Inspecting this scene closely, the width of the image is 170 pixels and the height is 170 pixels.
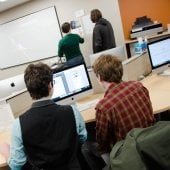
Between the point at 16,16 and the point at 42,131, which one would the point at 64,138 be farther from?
the point at 16,16

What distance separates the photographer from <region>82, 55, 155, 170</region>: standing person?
1719 mm

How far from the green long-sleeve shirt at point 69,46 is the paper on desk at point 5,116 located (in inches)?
90.0

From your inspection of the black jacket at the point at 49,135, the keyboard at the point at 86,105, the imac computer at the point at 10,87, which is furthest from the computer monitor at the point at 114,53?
the black jacket at the point at 49,135

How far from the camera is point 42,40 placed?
6461mm

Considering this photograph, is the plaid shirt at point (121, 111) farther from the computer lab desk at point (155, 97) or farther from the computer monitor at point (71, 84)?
the computer monitor at point (71, 84)

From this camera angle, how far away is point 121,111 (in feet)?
5.64

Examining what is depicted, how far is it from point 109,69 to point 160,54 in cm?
128

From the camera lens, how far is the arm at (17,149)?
1571 millimetres

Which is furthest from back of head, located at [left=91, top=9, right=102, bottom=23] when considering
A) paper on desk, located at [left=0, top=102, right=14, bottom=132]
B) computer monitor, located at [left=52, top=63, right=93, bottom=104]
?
paper on desk, located at [left=0, top=102, right=14, bottom=132]

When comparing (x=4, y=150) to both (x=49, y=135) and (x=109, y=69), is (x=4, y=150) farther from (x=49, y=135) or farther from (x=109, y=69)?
(x=109, y=69)

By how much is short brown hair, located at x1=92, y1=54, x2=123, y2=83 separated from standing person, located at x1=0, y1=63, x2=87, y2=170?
1.20ft

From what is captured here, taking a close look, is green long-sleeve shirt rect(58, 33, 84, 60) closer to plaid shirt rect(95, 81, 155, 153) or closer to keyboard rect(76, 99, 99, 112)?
keyboard rect(76, 99, 99, 112)

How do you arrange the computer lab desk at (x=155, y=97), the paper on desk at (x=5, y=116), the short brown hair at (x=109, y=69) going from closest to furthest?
the short brown hair at (x=109, y=69)
the computer lab desk at (x=155, y=97)
the paper on desk at (x=5, y=116)

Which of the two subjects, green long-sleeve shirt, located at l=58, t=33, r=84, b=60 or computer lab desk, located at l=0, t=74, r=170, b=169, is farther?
green long-sleeve shirt, located at l=58, t=33, r=84, b=60
